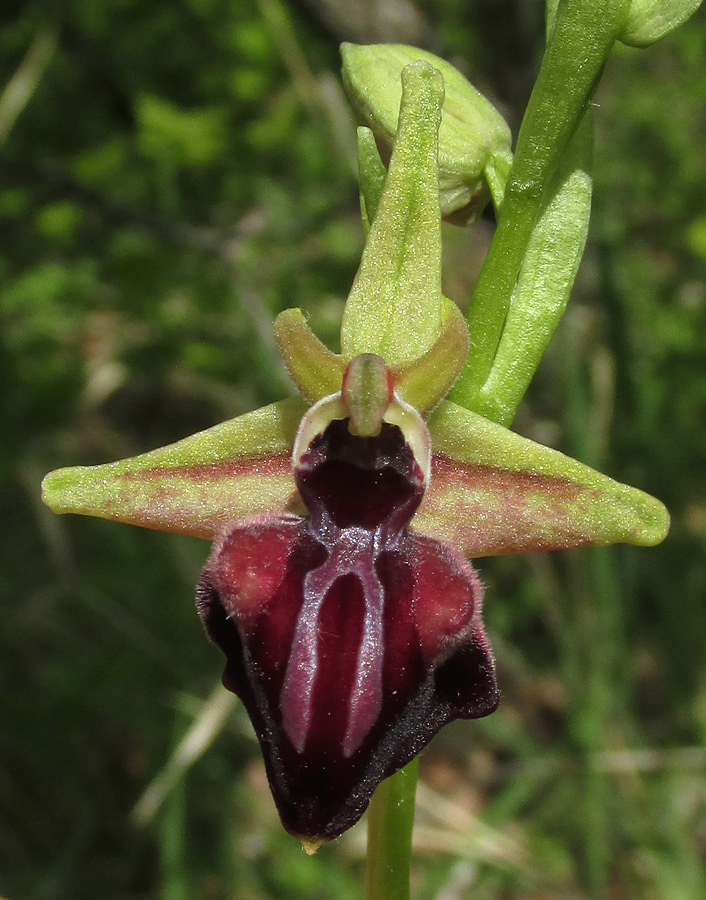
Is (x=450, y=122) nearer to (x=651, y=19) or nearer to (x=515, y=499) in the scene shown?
(x=651, y=19)

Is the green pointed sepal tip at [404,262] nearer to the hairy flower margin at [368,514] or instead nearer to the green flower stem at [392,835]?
the hairy flower margin at [368,514]

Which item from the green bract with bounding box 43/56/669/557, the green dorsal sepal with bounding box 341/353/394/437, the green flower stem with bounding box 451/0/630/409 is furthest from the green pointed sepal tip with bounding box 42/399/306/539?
the green flower stem with bounding box 451/0/630/409

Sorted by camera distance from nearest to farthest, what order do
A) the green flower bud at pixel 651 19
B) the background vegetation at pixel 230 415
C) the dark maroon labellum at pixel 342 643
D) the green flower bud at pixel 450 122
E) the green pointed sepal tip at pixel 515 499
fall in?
the dark maroon labellum at pixel 342 643 < the green pointed sepal tip at pixel 515 499 < the green flower bud at pixel 651 19 < the green flower bud at pixel 450 122 < the background vegetation at pixel 230 415

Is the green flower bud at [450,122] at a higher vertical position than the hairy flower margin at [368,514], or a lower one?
higher

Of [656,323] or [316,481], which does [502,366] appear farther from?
[656,323]

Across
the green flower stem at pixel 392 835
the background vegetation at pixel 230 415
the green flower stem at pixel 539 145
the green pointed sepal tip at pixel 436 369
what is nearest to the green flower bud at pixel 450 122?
the green flower stem at pixel 539 145

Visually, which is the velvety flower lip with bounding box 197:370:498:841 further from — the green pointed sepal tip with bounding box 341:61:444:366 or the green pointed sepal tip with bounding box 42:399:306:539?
the green pointed sepal tip with bounding box 341:61:444:366
